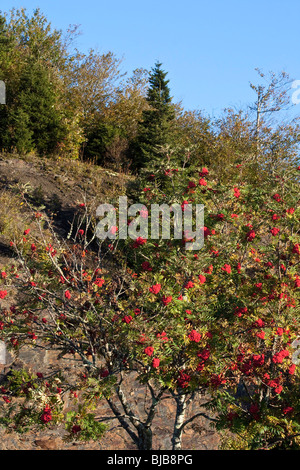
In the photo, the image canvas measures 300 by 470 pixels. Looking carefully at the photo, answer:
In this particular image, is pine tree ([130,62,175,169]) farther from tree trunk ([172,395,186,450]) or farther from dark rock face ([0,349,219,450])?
tree trunk ([172,395,186,450])

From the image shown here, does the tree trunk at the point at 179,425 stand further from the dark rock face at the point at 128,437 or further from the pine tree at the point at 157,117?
the pine tree at the point at 157,117

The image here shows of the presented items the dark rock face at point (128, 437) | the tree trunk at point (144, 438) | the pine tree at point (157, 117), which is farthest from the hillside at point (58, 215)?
the pine tree at point (157, 117)

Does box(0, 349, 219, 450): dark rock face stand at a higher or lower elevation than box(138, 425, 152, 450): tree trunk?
lower

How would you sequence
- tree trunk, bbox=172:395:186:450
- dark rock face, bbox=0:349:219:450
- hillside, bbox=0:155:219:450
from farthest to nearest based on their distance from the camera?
hillside, bbox=0:155:219:450 → dark rock face, bbox=0:349:219:450 → tree trunk, bbox=172:395:186:450

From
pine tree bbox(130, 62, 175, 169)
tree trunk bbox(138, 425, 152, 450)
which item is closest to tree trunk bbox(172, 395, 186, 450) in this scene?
tree trunk bbox(138, 425, 152, 450)

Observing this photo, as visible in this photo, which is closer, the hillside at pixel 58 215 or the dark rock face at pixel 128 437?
the dark rock face at pixel 128 437

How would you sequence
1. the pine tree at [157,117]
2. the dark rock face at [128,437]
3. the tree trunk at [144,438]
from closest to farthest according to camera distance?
the tree trunk at [144,438] < the dark rock face at [128,437] < the pine tree at [157,117]

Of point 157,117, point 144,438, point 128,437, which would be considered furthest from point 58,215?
point 144,438

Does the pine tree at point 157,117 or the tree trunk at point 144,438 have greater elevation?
the pine tree at point 157,117

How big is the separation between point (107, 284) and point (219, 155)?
36.3 ft

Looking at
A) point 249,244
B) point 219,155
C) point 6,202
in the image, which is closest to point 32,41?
point 219,155

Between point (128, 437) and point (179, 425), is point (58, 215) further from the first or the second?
point (179, 425)
